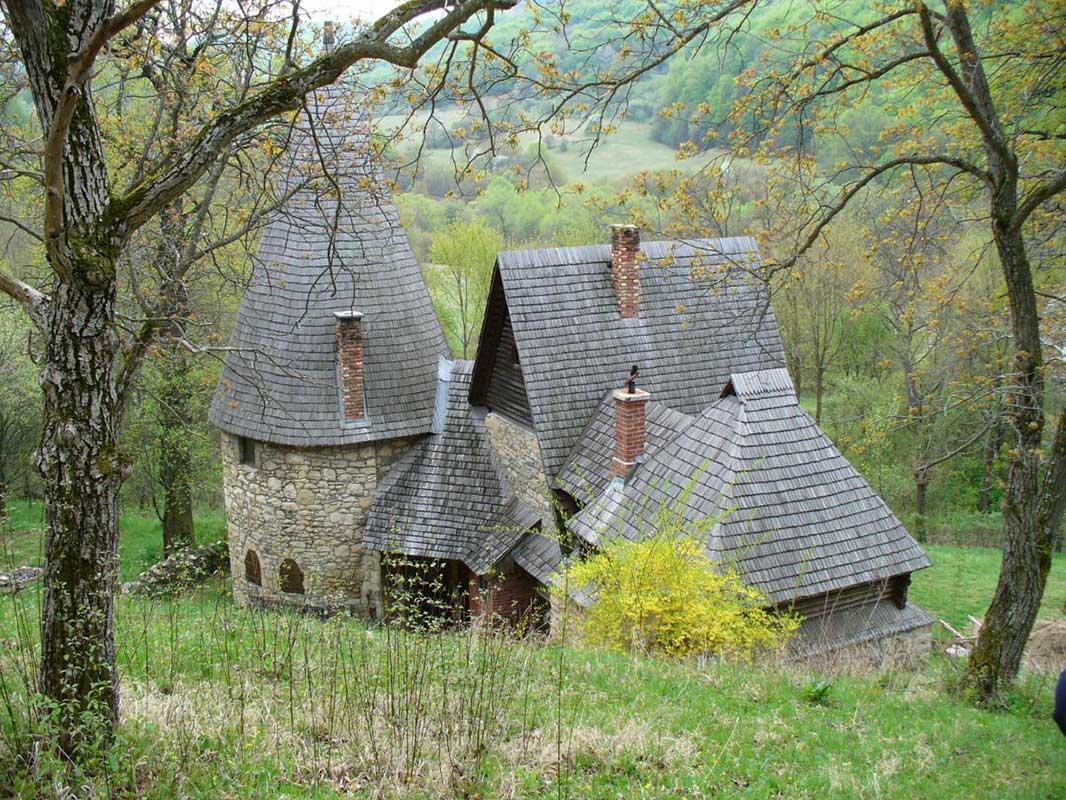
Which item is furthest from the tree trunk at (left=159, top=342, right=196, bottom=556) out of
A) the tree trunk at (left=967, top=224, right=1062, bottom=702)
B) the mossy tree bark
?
the tree trunk at (left=967, top=224, right=1062, bottom=702)

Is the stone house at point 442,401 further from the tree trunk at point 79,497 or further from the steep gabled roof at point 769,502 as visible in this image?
the tree trunk at point 79,497

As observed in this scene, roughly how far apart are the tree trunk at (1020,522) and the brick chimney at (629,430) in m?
5.19

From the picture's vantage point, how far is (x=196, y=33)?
11141 millimetres

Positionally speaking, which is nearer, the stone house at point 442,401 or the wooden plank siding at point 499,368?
the stone house at point 442,401

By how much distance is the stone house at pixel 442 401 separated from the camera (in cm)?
1330

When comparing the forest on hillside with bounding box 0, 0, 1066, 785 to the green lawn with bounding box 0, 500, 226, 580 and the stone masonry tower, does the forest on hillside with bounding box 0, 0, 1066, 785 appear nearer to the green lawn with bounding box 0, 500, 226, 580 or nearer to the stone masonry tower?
the stone masonry tower

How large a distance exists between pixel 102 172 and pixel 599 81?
4.19 meters

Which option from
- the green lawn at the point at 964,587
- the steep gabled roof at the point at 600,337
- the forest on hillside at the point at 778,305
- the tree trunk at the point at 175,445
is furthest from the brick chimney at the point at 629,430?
the tree trunk at the point at 175,445

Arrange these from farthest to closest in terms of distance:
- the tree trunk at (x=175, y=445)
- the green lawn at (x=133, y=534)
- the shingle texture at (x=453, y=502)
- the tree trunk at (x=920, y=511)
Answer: the tree trunk at (x=920, y=511) < the green lawn at (x=133, y=534) < the tree trunk at (x=175, y=445) < the shingle texture at (x=453, y=502)

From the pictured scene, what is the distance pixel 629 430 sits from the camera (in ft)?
39.3

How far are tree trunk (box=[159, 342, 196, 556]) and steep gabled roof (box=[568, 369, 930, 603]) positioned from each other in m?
11.0

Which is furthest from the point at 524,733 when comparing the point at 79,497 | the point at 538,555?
the point at 538,555

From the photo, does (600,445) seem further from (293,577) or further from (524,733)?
(524,733)

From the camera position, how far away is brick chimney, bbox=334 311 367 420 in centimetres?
1416
